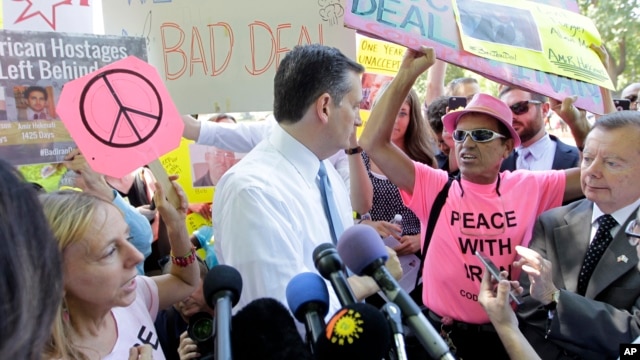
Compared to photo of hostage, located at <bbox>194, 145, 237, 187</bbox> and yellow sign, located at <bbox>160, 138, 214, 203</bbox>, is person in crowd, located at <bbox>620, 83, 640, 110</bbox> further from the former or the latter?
yellow sign, located at <bbox>160, 138, 214, 203</bbox>

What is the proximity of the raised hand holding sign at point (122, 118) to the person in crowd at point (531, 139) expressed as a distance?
2524mm

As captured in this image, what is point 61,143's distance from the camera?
7.36ft

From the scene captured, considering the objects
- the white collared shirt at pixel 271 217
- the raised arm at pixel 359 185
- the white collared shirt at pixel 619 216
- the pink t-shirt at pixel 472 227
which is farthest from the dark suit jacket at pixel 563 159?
the white collared shirt at pixel 271 217

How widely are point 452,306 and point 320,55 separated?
1398 millimetres

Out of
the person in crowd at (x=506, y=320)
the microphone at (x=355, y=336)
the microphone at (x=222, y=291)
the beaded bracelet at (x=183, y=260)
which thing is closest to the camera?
the microphone at (x=355, y=336)

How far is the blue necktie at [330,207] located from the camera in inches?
80.9

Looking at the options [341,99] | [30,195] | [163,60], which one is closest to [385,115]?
[341,99]

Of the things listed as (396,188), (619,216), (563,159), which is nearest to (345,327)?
(619,216)

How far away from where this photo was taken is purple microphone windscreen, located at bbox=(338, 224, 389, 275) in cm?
123

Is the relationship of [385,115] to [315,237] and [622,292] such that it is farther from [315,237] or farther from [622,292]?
[622,292]

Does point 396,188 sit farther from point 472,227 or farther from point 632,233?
point 632,233

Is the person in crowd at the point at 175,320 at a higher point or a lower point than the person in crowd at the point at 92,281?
lower

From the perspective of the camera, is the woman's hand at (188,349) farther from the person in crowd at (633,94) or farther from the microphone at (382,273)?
the person in crowd at (633,94)

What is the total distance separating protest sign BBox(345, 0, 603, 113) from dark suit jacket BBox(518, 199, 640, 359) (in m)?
0.66
